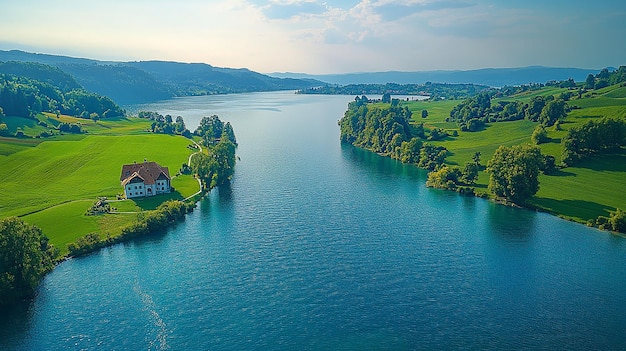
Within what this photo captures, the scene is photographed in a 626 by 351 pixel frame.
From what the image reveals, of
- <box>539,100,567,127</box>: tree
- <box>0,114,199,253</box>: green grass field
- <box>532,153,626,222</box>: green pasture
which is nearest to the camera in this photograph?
<box>0,114,199,253</box>: green grass field

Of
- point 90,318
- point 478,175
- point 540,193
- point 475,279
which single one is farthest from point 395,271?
point 478,175

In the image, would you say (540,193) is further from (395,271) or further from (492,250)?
(395,271)

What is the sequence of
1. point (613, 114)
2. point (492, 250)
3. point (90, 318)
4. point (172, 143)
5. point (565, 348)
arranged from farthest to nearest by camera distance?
point (172, 143)
point (613, 114)
point (492, 250)
point (90, 318)
point (565, 348)

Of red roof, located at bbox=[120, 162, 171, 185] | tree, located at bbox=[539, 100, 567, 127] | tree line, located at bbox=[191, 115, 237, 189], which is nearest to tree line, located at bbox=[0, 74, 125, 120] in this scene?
tree line, located at bbox=[191, 115, 237, 189]

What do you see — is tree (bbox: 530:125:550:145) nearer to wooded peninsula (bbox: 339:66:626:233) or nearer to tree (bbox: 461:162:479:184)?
wooded peninsula (bbox: 339:66:626:233)

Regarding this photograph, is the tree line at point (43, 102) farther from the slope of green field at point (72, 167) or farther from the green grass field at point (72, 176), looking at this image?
the slope of green field at point (72, 167)

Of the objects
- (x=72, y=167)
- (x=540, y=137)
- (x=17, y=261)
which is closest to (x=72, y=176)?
(x=72, y=167)
